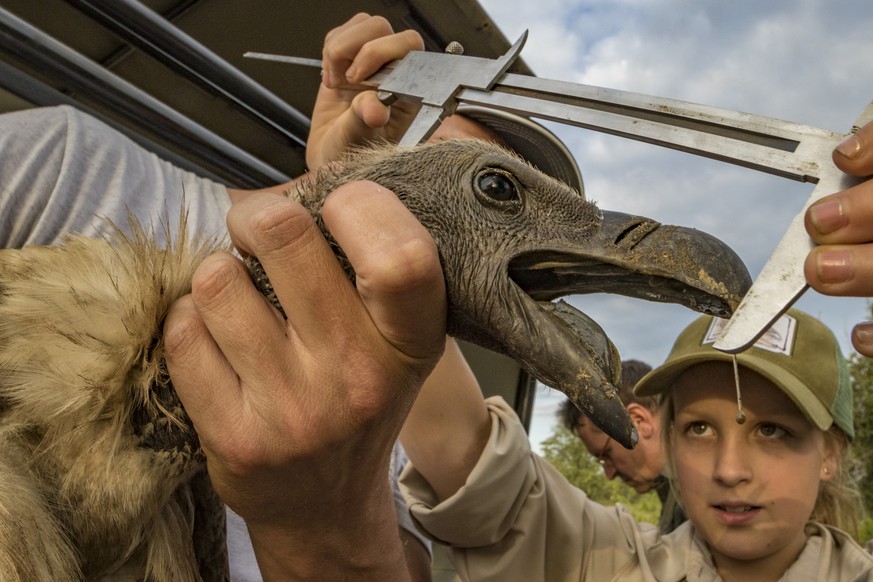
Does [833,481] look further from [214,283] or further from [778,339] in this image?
[214,283]

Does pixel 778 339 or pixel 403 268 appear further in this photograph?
pixel 778 339

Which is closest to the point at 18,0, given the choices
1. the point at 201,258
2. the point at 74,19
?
the point at 74,19

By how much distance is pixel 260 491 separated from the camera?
4.45 feet

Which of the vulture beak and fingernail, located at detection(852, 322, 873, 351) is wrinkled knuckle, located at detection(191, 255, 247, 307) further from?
fingernail, located at detection(852, 322, 873, 351)

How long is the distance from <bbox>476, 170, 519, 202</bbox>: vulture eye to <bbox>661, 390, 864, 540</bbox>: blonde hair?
181cm

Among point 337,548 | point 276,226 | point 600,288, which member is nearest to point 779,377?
point 600,288

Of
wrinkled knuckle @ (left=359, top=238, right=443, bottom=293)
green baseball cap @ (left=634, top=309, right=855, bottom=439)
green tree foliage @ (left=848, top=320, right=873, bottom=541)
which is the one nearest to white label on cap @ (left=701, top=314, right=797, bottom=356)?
green baseball cap @ (left=634, top=309, right=855, bottom=439)

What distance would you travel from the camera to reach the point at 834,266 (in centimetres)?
106

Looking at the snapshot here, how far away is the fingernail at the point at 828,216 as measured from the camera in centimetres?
104

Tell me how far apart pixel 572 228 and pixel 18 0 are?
220 cm

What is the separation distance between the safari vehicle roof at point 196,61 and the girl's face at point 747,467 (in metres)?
1.45

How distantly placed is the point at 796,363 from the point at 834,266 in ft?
5.48

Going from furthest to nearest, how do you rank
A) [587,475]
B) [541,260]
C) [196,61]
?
[587,475], [196,61], [541,260]

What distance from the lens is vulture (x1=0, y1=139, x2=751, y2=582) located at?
1.26 m
